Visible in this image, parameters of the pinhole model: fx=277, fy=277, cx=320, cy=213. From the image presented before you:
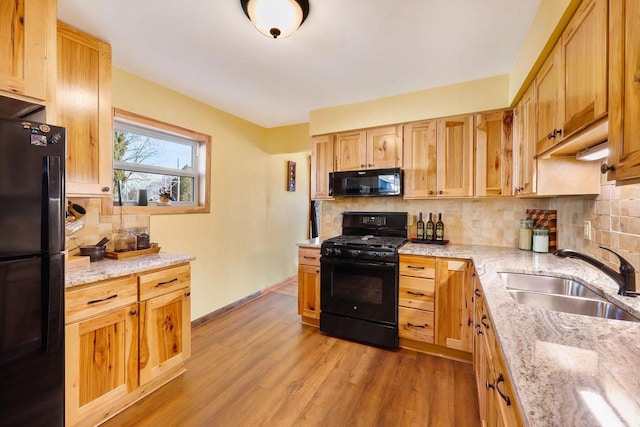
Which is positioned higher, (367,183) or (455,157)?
(455,157)

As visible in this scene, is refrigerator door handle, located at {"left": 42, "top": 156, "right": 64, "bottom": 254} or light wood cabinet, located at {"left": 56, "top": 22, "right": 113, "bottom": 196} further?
light wood cabinet, located at {"left": 56, "top": 22, "right": 113, "bottom": 196}

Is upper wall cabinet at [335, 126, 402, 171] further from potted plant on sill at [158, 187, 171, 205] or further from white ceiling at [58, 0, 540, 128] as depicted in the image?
potted plant on sill at [158, 187, 171, 205]

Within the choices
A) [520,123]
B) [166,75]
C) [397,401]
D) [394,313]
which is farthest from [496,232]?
[166,75]

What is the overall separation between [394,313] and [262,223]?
→ 7.43 feet

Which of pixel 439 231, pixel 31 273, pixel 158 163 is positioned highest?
pixel 158 163

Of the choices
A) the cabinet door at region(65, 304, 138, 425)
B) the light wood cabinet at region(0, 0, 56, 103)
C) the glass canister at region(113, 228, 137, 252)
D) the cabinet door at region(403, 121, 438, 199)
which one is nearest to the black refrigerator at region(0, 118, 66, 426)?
the cabinet door at region(65, 304, 138, 425)

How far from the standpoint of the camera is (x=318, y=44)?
1.96m

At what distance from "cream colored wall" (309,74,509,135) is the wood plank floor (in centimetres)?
226

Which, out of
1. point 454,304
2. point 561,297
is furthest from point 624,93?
point 454,304

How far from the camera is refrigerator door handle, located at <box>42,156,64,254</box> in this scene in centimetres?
129

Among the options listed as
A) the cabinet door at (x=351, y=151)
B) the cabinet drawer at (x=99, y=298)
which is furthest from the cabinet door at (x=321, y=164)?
the cabinet drawer at (x=99, y=298)

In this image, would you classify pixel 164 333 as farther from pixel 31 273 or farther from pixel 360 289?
pixel 360 289

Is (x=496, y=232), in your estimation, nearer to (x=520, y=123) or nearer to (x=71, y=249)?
(x=520, y=123)

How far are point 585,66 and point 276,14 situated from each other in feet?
4.89
